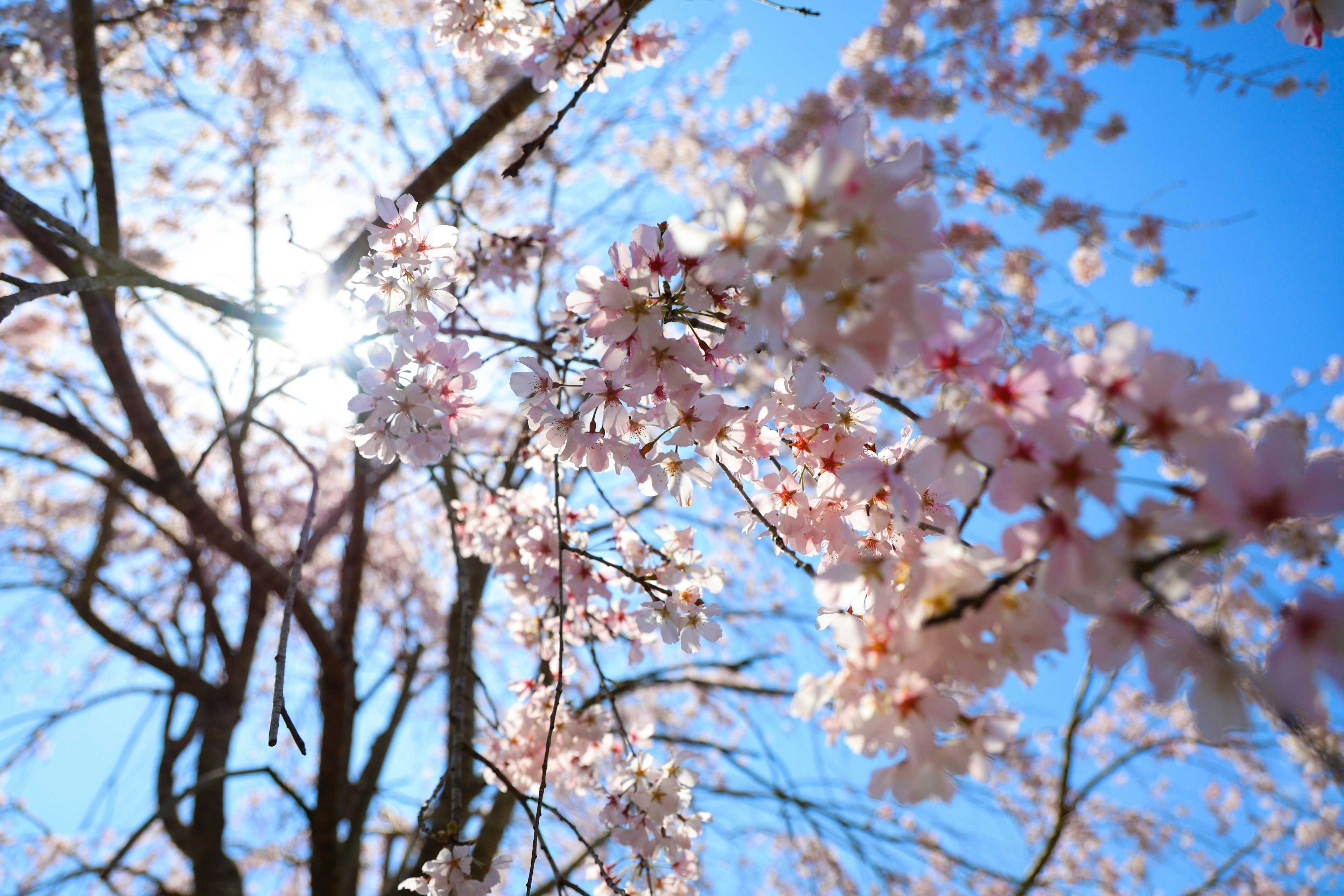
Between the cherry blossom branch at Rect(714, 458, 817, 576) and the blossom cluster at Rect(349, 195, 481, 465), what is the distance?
597 mm

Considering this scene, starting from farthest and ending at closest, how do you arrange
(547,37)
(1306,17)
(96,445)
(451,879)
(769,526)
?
(96,445) → (547,37) → (451,879) → (769,526) → (1306,17)

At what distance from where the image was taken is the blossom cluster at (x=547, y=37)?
1.74 m

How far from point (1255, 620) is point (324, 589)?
→ 10.8 meters

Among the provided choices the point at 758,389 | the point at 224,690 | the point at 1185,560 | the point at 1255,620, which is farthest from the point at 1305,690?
the point at 1255,620

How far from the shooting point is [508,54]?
1.97 m

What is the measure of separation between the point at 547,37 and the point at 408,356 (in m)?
1.16

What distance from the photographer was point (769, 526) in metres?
1.19

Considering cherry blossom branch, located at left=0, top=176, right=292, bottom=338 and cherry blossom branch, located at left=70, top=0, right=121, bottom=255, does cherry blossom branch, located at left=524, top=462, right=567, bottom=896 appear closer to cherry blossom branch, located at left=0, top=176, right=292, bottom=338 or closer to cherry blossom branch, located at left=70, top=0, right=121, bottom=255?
cherry blossom branch, located at left=0, top=176, right=292, bottom=338

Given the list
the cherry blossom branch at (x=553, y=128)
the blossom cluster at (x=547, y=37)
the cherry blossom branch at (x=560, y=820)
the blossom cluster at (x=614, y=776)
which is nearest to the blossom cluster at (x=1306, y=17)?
the cherry blossom branch at (x=553, y=128)

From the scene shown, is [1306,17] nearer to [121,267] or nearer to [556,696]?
[556,696]

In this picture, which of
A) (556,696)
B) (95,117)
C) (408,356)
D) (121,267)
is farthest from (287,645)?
(95,117)

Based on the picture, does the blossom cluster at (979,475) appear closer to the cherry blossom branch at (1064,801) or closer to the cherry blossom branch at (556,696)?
the cherry blossom branch at (556,696)

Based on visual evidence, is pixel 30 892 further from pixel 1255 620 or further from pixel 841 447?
pixel 1255 620

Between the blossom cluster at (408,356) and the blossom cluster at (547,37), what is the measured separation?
0.67 m
